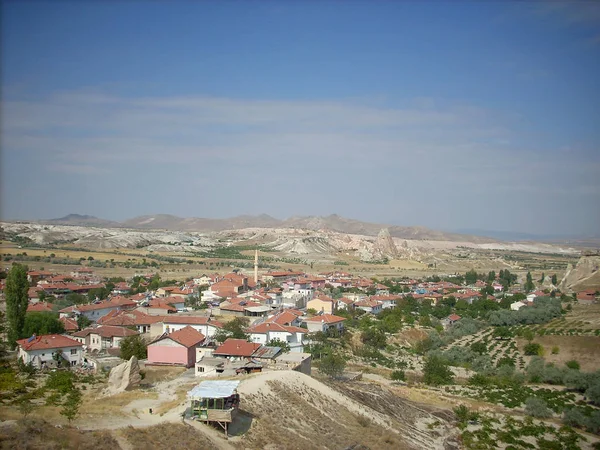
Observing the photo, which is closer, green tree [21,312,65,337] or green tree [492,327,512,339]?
green tree [21,312,65,337]

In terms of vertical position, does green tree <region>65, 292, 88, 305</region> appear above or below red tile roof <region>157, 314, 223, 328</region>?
below

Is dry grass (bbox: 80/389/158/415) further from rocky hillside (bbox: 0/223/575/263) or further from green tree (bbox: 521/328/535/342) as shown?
rocky hillside (bbox: 0/223/575/263)

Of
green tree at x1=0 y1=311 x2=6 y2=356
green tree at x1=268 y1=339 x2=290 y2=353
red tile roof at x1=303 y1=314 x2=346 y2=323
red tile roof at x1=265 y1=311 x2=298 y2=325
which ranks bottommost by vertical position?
green tree at x1=0 y1=311 x2=6 y2=356

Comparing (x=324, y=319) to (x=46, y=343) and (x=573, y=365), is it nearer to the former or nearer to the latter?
(x=573, y=365)

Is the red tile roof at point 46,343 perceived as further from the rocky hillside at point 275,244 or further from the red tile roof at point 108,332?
the rocky hillside at point 275,244

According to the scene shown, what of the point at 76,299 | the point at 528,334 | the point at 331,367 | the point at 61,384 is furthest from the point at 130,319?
the point at 528,334

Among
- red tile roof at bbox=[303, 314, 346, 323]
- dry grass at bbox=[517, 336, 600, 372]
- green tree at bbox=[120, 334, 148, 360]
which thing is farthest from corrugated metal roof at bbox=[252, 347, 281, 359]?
dry grass at bbox=[517, 336, 600, 372]

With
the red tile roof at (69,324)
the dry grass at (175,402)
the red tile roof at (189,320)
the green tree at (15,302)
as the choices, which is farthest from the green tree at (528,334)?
the green tree at (15,302)
